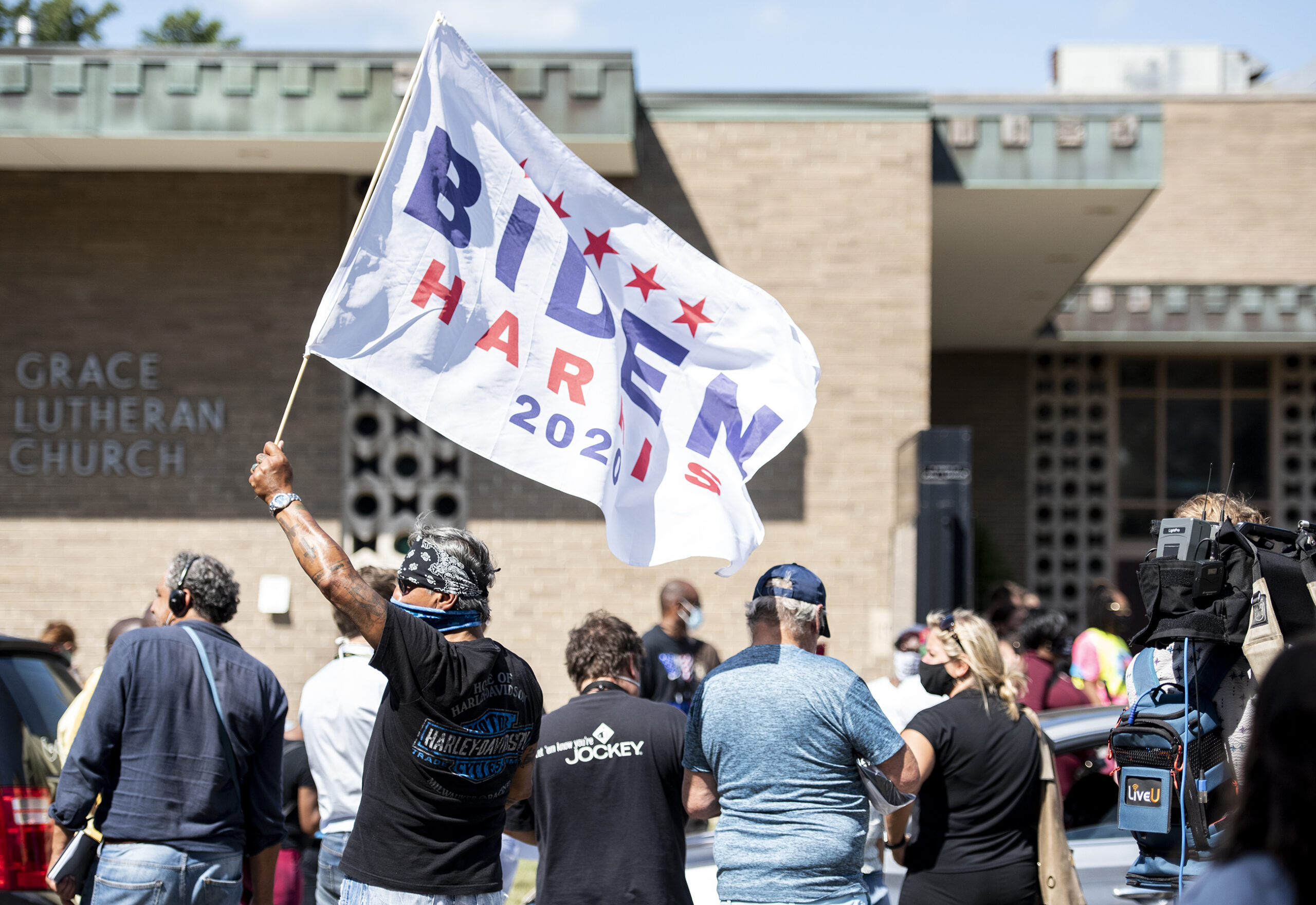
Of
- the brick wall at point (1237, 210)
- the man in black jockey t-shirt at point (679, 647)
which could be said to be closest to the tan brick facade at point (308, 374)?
the man in black jockey t-shirt at point (679, 647)

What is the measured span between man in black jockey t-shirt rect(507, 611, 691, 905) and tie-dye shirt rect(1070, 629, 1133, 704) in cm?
513

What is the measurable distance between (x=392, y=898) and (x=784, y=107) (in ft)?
31.2

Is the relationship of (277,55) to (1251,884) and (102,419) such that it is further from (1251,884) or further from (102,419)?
(1251,884)

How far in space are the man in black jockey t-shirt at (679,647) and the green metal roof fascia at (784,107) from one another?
18.4 feet

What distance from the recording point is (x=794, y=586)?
3.73 m

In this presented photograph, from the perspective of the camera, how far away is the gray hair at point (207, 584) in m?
4.18

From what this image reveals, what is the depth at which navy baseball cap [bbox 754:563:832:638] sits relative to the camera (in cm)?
372

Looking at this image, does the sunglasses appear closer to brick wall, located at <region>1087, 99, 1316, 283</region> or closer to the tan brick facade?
the tan brick facade

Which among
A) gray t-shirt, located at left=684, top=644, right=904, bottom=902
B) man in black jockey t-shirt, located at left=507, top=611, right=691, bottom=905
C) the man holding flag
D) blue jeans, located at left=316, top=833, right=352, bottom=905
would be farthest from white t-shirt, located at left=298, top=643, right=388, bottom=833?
gray t-shirt, located at left=684, top=644, right=904, bottom=902

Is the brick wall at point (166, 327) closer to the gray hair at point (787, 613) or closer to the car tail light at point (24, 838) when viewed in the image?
the car tail light at point (24, 838)

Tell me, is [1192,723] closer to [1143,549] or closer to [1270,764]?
[1270,764]

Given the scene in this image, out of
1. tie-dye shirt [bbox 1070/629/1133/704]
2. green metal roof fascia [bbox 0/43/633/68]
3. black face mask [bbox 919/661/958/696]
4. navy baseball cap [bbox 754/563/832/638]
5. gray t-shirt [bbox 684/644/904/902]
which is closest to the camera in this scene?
gray t-shirt [bbox 684/644/904/902]

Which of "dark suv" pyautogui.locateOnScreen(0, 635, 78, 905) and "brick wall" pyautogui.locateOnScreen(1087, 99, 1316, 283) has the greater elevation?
"brick wall" pyautogui.locateOnScreen(1087, 99, 1316, 283)

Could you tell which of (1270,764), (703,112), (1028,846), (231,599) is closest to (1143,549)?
(703,112)
